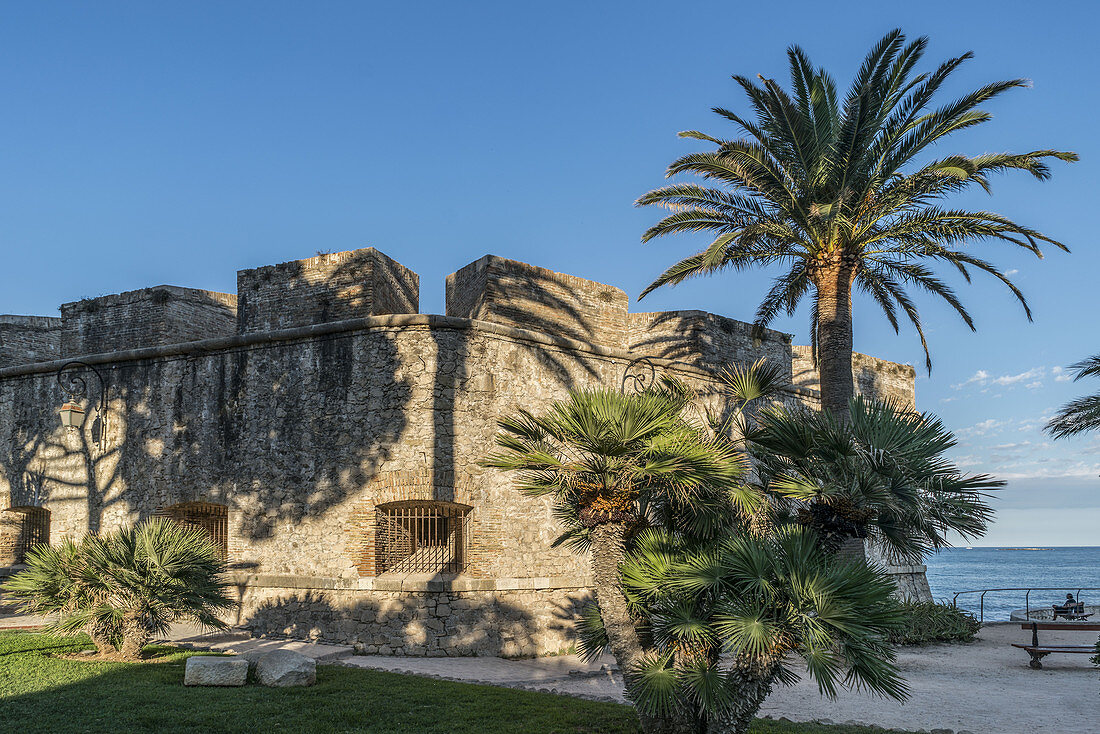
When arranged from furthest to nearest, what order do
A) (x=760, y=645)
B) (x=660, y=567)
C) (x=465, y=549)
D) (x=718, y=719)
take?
(x=465, y=549) < (x=660, y=567) < (x=718, y=719) < (x=760, y=645)

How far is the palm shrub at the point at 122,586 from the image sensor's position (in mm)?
8992

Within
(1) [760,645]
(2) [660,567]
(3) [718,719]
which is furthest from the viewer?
(2) [660,567]

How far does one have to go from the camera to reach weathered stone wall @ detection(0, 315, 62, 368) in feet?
54.2

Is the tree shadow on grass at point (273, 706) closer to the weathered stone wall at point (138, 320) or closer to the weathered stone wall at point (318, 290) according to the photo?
the weathered stone wall at point (318, 290)

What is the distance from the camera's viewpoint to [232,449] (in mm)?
12430

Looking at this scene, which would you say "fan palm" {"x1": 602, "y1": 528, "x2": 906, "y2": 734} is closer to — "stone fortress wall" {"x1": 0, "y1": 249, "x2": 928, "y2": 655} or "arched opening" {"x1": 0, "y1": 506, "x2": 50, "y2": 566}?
"stone fortress wall" {"x1": 0, "y1": 249, "x2": 928, "y2": 655}

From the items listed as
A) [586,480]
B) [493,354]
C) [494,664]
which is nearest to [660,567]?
[586,480]

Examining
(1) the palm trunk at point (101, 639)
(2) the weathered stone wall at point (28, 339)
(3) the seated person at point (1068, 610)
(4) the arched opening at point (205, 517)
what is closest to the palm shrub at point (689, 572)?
(1) the palm trunk at point (101, 639)

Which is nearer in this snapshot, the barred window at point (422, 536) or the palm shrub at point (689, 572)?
the palm shrub at point (689, 572)

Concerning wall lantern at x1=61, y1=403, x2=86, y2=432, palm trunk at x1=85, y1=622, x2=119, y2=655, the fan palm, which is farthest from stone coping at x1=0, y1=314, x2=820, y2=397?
the fan palm

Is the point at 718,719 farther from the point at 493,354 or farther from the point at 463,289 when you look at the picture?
the point at 463,289

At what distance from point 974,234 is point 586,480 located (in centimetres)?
924

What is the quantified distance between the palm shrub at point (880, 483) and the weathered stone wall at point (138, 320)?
12412 millimetres

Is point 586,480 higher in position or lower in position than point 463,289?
lower
